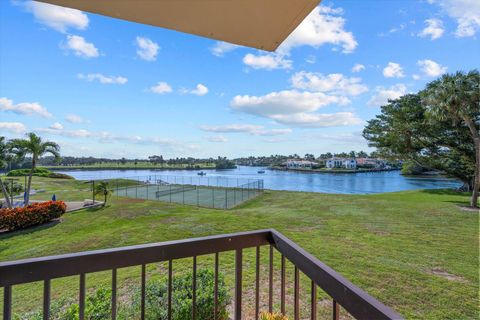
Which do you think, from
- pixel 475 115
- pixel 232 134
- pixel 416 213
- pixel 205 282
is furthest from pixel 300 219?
pixel 232 134

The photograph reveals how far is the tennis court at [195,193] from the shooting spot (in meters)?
13.6

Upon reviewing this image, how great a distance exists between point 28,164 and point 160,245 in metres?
12.7

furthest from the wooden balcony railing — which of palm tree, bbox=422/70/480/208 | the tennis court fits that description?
palm tree, bbox=422/70/480/208

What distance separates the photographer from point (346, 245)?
5117 millimetres

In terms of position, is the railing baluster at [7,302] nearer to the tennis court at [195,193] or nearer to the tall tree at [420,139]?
the tennis court at [195,193]

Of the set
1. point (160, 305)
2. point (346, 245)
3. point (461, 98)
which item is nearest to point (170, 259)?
point (160, 305)

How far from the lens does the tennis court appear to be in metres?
13.6

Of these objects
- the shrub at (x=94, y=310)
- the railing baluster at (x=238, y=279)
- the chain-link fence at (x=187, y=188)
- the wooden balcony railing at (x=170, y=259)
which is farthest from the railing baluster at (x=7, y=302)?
the chain-link fence at (x=187, y=188)

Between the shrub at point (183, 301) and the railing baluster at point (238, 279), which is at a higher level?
the railing baluster at point (238, 279)

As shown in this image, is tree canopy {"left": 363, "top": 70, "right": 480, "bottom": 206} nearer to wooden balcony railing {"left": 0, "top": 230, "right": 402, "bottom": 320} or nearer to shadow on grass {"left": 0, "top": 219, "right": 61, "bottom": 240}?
wooden balcony railing {"left": 0, "top": 230, "right": 402, "bottom": 320}

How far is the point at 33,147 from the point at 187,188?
11562mm

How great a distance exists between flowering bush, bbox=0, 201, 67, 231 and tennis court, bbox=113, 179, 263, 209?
20.2 ft

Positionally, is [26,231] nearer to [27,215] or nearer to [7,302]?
[27,215]

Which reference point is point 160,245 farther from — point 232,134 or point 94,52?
point 232,134
